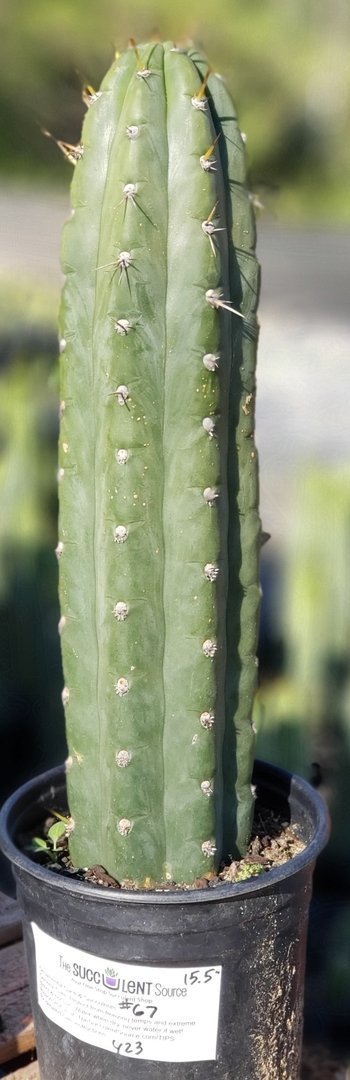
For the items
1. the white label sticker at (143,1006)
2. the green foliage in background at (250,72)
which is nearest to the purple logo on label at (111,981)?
the white label sticker at (143,1006)

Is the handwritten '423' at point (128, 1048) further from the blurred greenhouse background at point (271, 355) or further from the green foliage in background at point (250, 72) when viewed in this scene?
the green foliage in background at point (250, 72)

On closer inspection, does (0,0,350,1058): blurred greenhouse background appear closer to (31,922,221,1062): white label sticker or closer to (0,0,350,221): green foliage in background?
(0,0,350,221): green foliage in background

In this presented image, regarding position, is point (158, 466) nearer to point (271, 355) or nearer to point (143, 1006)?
point (143, 1006)

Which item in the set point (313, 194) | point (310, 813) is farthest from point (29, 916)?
point (313, 194)

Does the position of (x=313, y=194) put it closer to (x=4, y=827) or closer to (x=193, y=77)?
(x=193, y=77)

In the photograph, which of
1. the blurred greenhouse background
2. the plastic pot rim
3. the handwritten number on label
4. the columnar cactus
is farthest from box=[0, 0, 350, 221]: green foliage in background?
the handwritten number on label
